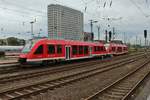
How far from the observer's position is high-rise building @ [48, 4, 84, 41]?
120 ft

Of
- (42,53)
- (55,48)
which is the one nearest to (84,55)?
(55,48)

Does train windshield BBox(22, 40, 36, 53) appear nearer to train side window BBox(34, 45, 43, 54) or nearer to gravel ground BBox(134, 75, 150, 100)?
train side window BBox(34, 45, 43, 54)

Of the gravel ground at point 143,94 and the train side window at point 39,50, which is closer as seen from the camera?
the gravel ground at point 143,94

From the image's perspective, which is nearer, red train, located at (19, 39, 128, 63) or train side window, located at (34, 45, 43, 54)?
red train, located at (19, 39, 128, 63)

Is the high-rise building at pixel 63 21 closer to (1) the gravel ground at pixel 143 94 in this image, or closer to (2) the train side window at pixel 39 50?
(2) the train side window at pixel 39 50

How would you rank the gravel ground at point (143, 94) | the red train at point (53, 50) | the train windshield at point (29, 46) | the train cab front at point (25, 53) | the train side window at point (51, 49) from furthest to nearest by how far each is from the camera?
the train side window at point (51, 49), the train windshield at point (29, 46), the red train at point (53, 50), the train cab front at point (25, 53), the gravel ground at point (143, 94)

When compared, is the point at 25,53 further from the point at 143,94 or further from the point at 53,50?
the point at 143,94

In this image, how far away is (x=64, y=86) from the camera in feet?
42.0

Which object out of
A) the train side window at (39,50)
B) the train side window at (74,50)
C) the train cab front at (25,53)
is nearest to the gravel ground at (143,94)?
the train side window at (39,50)

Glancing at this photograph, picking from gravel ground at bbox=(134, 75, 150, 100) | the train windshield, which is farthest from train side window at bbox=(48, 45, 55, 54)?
gravel ground at bbox=(134, 75, 150, 100)

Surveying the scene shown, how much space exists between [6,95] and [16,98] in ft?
3.25

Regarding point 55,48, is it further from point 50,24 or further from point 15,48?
point 15,48

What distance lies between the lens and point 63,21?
3938 centimetres

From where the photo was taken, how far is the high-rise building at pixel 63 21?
120 ft
